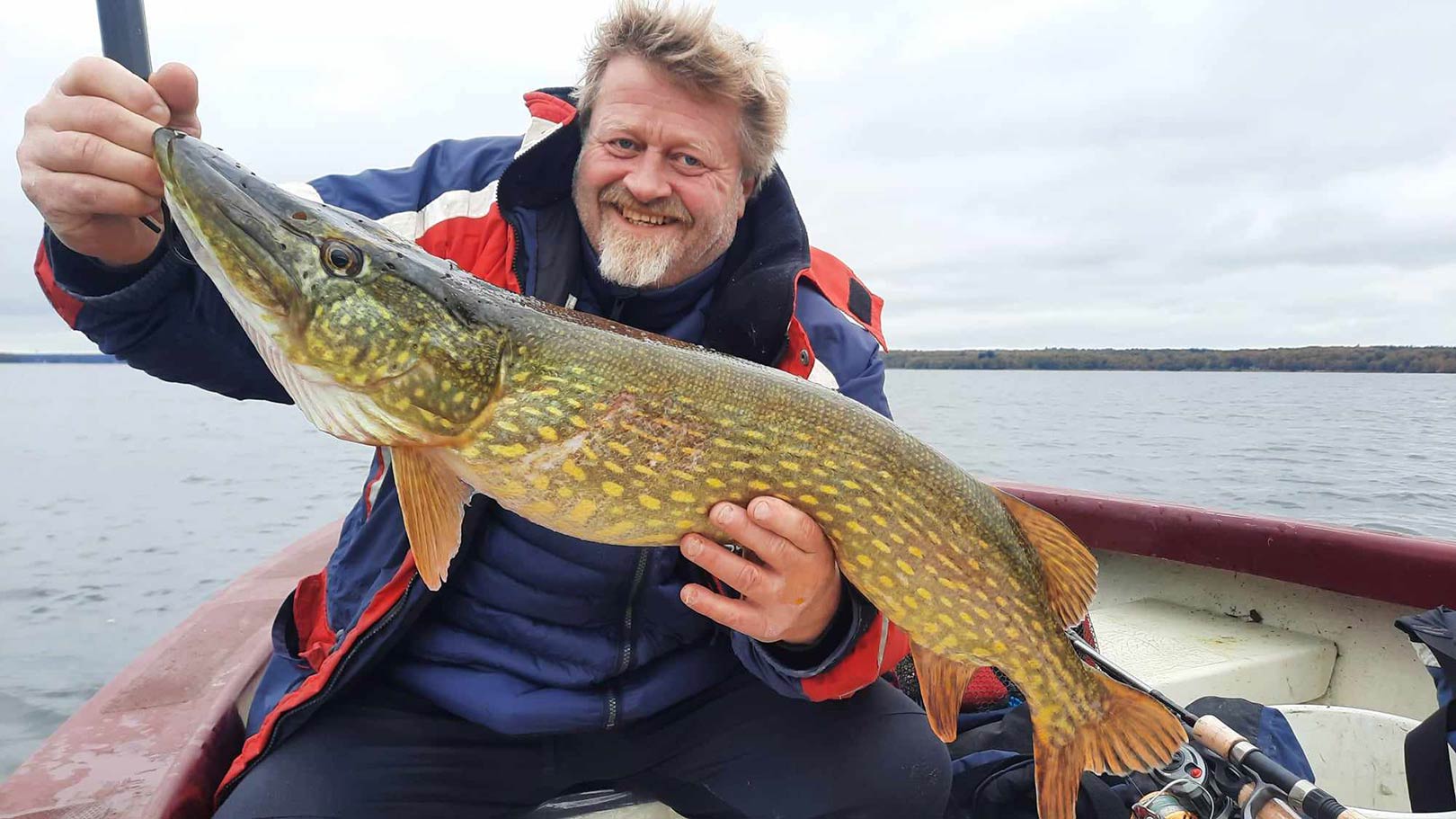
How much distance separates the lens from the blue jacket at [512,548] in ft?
6.23

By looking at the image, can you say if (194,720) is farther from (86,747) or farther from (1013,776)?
(1013,776)

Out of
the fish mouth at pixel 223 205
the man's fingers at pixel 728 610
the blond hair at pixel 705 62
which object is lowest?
the man's fingers at pixel 728 610

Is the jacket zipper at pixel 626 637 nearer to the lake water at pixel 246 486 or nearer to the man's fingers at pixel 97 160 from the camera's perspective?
the man's fingers at pixel 97 160

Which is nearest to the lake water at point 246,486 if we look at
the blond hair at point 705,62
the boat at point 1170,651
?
the boat at point 1170,651

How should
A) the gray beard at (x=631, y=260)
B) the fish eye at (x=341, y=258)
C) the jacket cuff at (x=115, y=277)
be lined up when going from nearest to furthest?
the fish eye at (x=341, y=258) → the jacket cuff at (x=115, y=277) → the gray beard at (x=631, y=260)

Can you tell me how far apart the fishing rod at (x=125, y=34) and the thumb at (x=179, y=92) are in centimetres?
11

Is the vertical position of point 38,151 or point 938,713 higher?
point 38,151

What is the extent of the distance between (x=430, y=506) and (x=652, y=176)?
3.96 ft

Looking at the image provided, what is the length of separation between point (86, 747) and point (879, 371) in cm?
227

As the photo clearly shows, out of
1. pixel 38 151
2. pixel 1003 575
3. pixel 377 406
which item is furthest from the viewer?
pixel 1003 575

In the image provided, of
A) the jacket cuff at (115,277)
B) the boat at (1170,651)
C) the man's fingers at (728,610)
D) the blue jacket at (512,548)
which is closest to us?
the jacket cuff at (115,277)

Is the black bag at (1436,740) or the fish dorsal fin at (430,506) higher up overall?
the fish dorsal fin at (430,506)

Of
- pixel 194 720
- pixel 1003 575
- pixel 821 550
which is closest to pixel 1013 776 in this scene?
pixel 1003 575

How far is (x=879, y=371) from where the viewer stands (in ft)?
8.01
